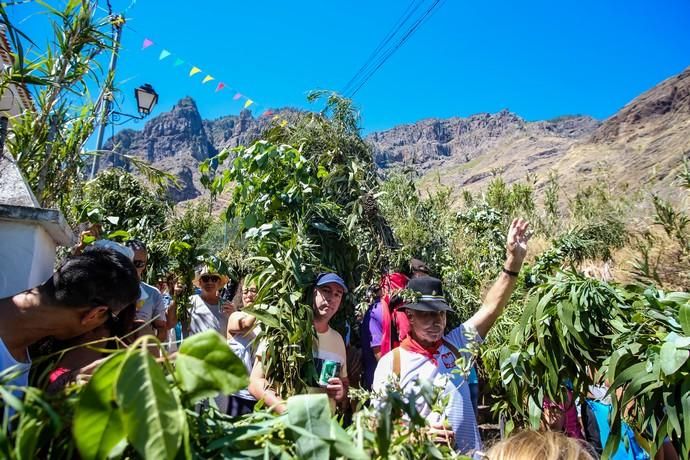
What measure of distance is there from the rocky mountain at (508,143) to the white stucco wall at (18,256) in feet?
5.85

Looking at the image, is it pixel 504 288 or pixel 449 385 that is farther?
pixel 504 288

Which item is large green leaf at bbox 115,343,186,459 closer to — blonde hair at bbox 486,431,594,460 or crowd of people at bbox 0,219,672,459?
crowd of people at bbox 0,219,672,459

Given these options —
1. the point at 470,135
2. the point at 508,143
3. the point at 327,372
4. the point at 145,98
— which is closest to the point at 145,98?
the point at 145,98

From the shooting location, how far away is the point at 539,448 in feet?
5.53

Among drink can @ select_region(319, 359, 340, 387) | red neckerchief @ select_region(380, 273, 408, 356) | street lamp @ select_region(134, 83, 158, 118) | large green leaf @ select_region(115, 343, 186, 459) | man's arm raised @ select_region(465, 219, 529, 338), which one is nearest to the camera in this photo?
large green leaf @ select_region(115, 343, 186, 459)

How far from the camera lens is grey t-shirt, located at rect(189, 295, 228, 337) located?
4145 mm

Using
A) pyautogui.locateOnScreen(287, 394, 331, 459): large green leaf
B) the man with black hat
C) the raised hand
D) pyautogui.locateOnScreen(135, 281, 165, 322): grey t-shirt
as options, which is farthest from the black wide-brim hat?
pyautogui.locateOnScreen(287, 394, 331, 459): large green leaf

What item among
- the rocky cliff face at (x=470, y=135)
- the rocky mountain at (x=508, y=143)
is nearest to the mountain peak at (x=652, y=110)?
the rocky mountain at (x=508, y=143)

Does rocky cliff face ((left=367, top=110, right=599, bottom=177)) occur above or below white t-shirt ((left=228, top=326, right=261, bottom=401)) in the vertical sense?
above

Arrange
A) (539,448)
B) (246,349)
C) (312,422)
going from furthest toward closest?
(246,349)
(539,448)
(312,422)

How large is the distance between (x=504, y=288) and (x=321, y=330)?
3.89 feet

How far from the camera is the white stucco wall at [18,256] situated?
7.82ft

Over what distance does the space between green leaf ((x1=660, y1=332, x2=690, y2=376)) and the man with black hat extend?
0.90 meters

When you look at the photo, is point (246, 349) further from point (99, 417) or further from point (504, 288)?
point (99, 417)
